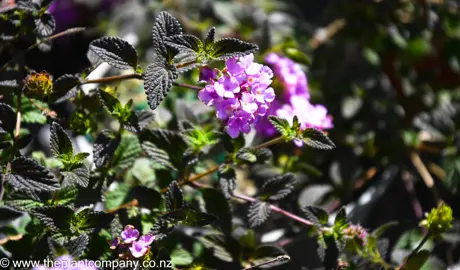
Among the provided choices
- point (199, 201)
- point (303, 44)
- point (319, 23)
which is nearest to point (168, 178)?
point (199, 201)

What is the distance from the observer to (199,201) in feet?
3.65

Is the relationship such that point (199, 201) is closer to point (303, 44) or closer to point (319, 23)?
point (303, 44)

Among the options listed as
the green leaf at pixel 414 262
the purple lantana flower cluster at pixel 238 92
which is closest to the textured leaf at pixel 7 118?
the purple lantana flower cluster at pixel 238 92

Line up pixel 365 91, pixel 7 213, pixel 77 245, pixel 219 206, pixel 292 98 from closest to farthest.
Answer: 1. pixel 77 245
2. pixel 7 213
3. pixel 219 206
4. pixel 292 98
5. pixel 365 91

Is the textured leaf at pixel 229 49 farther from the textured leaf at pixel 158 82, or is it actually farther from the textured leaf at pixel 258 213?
the textured leaf at pixel 258 213

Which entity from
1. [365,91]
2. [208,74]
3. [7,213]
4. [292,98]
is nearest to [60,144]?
[7,213]

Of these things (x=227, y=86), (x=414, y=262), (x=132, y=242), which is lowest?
(x=414, y=262)

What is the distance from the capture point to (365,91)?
1.65 meters

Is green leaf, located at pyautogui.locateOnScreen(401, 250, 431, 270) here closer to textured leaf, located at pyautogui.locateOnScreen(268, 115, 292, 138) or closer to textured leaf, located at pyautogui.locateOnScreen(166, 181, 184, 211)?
textured leaf, located at pyautogui.locateOnScreen(268, 115, 292, 138)

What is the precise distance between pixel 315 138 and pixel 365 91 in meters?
0.75

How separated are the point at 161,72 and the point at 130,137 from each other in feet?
0.81

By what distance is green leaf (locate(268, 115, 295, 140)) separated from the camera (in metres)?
0.94

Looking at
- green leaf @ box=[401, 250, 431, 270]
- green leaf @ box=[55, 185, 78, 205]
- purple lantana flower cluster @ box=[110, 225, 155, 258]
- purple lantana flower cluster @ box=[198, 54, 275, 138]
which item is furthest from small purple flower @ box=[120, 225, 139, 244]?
green leaf @ box=[401, 250, 431, 270]

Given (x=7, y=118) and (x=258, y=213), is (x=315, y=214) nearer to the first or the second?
(x=258, y=213)
